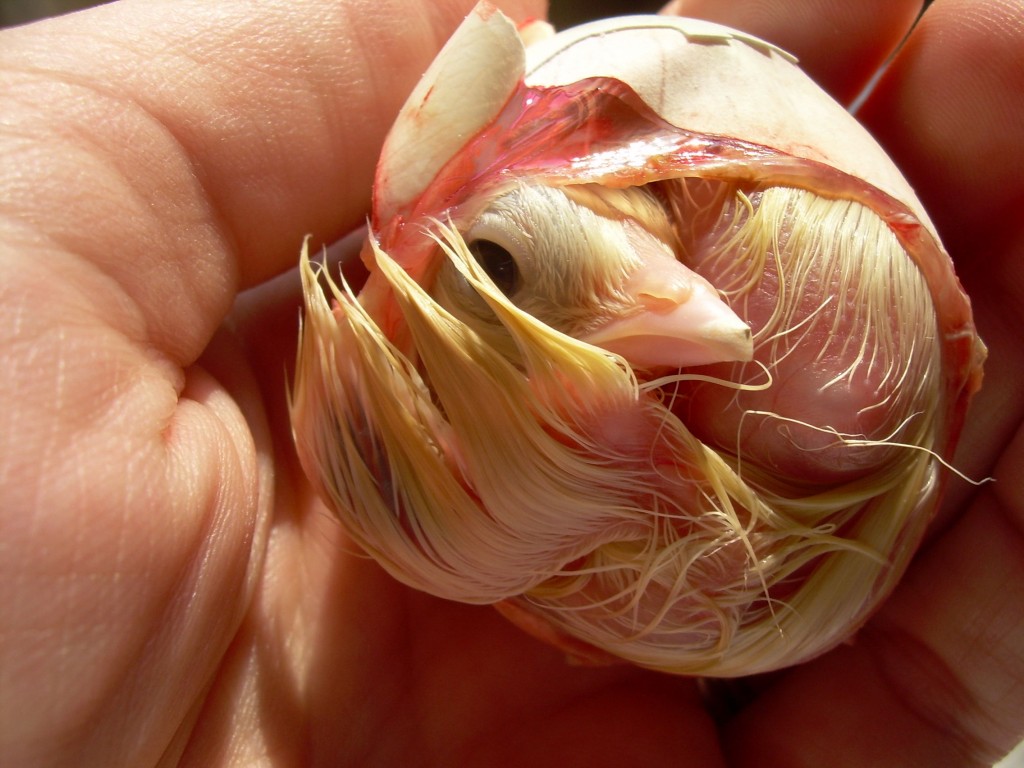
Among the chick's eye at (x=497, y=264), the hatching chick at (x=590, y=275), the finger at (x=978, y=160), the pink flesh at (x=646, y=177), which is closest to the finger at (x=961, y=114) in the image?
the finger at (x=978, y=160)

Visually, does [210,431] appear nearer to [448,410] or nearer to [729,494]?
[448,410]

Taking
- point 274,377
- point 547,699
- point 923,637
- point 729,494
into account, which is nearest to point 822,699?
point 923,637

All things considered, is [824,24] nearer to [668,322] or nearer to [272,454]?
[668,322]

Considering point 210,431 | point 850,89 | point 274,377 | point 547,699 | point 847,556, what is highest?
point 850,89

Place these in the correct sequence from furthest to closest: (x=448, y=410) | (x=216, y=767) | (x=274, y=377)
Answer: (x=274, y=377) < (x=216, y=767) < (x=448, y=410)

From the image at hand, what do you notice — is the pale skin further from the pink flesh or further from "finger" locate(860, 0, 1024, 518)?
the pink flesh

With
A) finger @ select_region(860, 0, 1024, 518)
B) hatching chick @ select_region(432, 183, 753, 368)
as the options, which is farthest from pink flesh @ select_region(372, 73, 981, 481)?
finger @ select_region(860, 0, 1024, 518)
